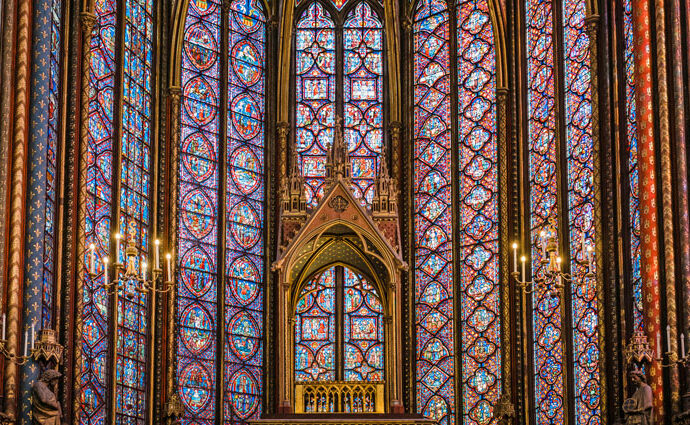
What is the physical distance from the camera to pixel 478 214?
85.7 feet

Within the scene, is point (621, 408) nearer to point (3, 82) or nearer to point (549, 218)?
point (549, 218)

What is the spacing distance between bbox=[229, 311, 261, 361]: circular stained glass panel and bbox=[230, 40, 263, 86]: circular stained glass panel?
4947 millimetres

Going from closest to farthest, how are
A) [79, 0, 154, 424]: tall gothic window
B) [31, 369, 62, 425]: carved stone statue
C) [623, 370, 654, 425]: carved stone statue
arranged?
[31, 369, 62, 425]: carved stone statue, [623, 370, 654, 425]: carved stone statue, [79, 0, 154, 424]: tall gothic window

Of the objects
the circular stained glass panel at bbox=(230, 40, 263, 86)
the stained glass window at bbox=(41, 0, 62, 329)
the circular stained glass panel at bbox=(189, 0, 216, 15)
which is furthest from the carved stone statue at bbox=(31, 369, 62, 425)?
the circular stained glass panel at bbox=(189, 0, 216, 15)

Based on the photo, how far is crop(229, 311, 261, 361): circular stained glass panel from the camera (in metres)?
25.8

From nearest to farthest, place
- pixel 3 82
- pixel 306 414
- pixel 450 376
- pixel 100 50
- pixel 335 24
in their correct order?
1. pixel 3 82
2. pixel 306 414
3. pixel 100 50
4. pixel 450 376
5. pixel 335 24

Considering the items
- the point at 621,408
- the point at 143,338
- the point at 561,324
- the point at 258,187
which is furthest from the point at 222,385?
the point at 621,408

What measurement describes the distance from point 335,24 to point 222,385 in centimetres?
813

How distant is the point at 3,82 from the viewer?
18.9 metres

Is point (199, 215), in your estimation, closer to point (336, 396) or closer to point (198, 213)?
point (198, 213)

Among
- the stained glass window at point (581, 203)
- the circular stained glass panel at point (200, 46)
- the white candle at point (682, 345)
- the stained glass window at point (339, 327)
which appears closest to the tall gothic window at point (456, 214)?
the stained glass window at point (339, 327)

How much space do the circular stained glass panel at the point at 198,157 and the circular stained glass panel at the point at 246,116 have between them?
2.85 feet

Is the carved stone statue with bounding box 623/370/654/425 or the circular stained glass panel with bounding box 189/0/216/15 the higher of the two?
the circular stained glass panel with bounding box 189/0/216/15

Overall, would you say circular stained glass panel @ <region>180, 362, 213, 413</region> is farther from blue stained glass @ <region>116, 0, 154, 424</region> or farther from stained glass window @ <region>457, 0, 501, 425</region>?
stained glass window @ <region>457, 0, 501, 425</region>
